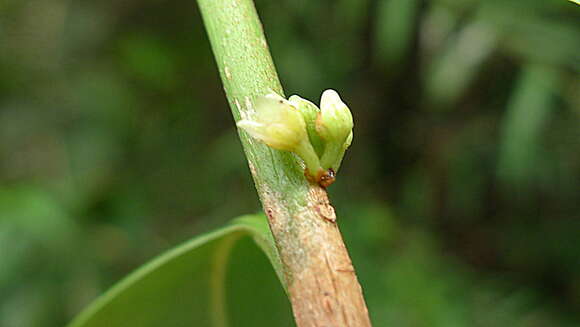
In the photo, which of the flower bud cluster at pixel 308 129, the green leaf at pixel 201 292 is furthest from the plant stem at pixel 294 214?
the green leaf at pixel 201 292

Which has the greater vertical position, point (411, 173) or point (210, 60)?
point (210, 60)

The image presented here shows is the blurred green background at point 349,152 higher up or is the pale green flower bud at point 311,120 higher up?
the pale green flower bud at point 311,120

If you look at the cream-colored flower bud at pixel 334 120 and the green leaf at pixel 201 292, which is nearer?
the cream-colored flower bud at pixel 334 120

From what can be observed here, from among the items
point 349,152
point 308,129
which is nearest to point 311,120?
point 308,129

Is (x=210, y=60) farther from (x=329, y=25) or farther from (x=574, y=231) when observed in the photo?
(x=574, y=231)

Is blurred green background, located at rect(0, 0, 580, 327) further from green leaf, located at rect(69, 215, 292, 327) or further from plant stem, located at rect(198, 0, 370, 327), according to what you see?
plant stem, located at rect(198, 0, 370, 327)

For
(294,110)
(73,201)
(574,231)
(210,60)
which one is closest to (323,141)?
(294,110)

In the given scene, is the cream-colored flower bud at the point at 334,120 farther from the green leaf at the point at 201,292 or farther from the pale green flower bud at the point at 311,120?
the green leaf at the point at 201,292
